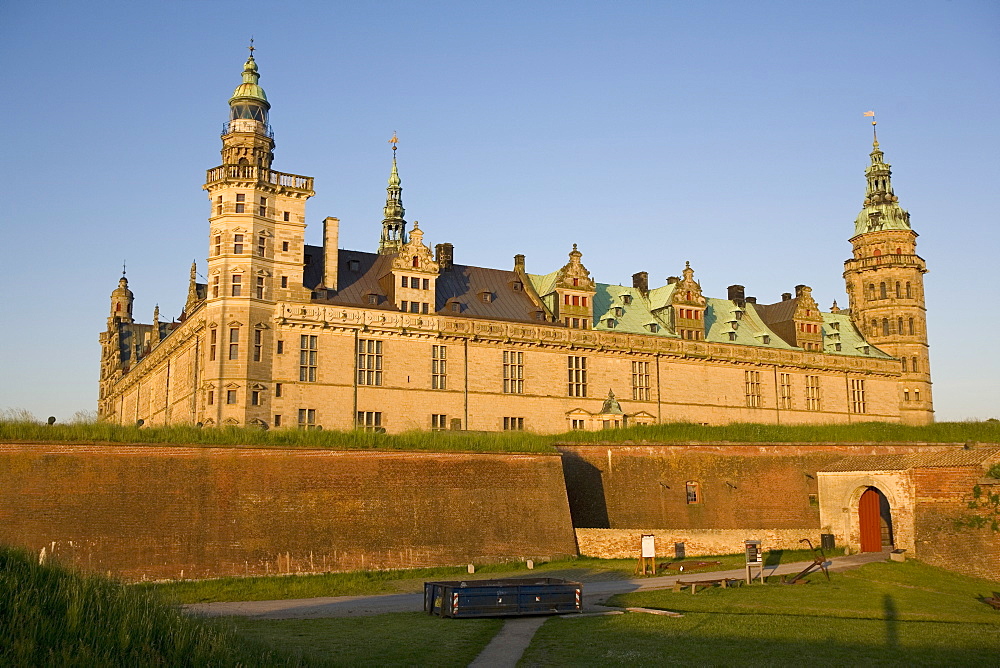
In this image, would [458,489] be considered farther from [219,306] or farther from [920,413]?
[920,413]

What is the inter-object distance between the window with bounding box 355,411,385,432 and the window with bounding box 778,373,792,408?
101ft

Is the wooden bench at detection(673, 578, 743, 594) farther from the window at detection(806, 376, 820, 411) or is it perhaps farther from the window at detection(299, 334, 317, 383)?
the window at detection(806, 376, 820, 411)

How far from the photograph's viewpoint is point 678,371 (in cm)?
6600

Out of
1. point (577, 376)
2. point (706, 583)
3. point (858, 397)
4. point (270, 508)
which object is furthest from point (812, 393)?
point (270, 508)

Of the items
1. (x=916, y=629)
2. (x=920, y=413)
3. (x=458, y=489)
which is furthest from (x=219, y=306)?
(x=920, y=413)

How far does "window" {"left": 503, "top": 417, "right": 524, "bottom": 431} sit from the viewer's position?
58.7m

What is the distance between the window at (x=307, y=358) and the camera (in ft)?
175

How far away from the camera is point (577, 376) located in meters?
62.3

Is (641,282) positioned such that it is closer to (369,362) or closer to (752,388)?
(752,388)

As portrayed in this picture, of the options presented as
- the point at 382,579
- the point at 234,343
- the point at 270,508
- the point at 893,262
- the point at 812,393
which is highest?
the point at 893,262

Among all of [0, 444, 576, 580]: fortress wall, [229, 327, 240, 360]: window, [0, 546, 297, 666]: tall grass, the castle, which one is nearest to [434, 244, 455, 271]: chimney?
the castle

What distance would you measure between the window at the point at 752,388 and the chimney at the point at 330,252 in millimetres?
30568

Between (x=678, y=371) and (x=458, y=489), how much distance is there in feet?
96.8

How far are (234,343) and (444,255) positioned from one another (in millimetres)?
17038
